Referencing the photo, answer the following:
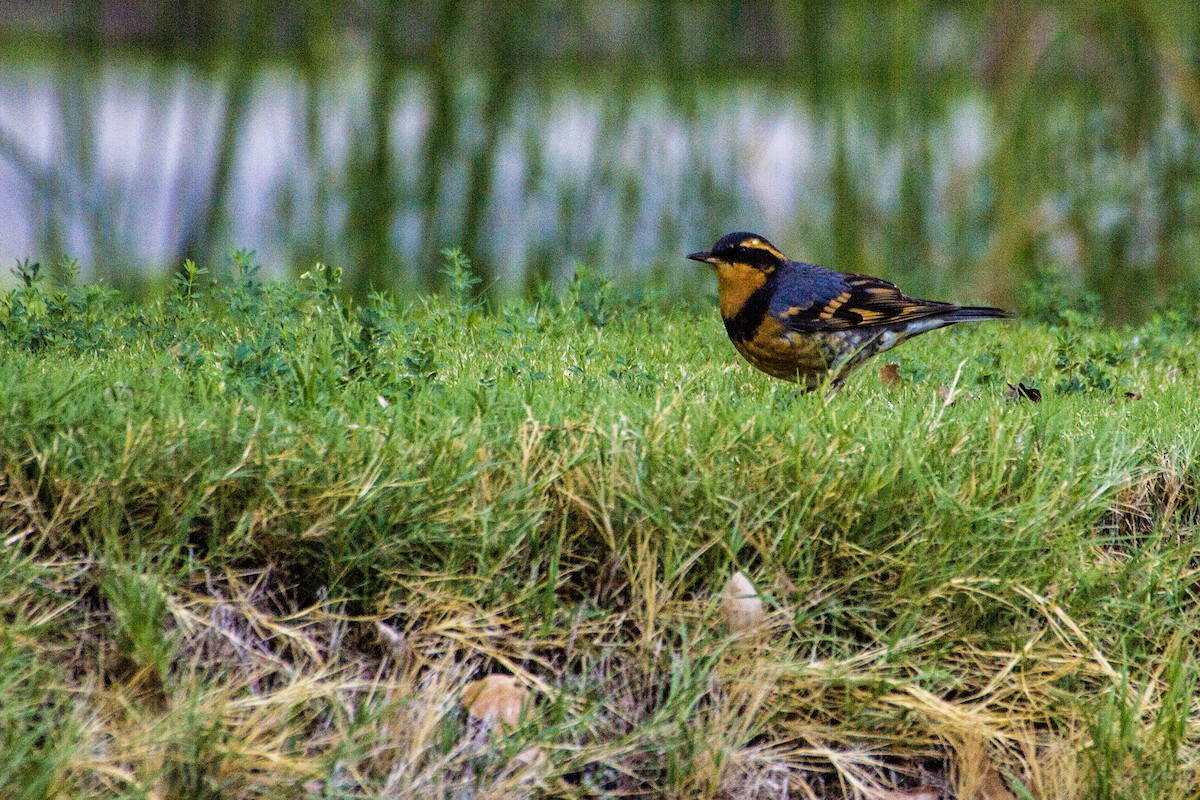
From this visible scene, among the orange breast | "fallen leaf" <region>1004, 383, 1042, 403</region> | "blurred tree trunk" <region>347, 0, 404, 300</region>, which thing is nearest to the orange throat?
the orange breast

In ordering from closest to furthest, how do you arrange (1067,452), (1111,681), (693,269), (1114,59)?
(1111,681) < (1067,452) < (693,269) < (1114,59)

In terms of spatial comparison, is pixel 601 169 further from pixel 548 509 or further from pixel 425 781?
pixel 425 781

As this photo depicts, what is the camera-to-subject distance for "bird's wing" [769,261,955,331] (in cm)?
518

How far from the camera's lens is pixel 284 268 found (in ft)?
21.1

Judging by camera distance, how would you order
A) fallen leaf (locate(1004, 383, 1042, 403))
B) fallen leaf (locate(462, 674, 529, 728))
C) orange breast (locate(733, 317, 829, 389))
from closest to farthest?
fallen leaf (locate(462, 674, 529, 728))
orange breast (locate(733, 317, 829, 389))
fallen leaf (locate(1004, 383, 1042, 403))

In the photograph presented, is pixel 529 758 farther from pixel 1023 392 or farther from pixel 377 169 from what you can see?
pixel 377 169

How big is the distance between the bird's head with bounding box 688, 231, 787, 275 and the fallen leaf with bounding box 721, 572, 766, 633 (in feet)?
6.56

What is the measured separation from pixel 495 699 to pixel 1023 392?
272cm

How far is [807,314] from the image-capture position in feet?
17.1

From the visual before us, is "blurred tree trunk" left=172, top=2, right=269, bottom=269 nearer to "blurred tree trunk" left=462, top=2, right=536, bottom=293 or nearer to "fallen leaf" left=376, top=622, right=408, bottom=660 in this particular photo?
"blurred tree trunk" left=462, top=2, right=536, bottom=293

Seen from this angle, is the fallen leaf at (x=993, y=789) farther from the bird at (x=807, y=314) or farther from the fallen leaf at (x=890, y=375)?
the fallen leaf at (x=890, y=375)

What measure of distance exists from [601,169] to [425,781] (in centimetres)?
402

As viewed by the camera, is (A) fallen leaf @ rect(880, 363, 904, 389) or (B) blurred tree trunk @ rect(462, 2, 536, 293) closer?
(A) fallen leaf @ rect(880, 363, 904, 389)

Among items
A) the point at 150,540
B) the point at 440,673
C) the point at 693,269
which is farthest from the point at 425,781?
the point at 693,269
